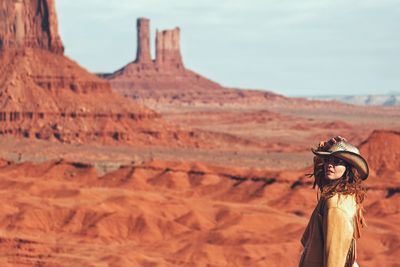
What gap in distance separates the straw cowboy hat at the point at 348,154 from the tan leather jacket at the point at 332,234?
0.73 ft

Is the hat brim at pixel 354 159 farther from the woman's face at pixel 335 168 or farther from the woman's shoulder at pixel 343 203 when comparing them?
the woman's shoulder at pixel 343 203

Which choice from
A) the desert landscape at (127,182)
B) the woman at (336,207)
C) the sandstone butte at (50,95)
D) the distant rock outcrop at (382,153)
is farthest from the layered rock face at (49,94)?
the woman at (336,207)

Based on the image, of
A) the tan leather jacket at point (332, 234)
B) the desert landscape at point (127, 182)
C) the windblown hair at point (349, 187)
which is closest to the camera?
the tan leather jacket at point (332, 234)

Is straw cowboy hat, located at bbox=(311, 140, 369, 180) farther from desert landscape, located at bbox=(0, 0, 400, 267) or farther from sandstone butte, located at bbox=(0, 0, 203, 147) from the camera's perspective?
sandstone butte, located at bbox=(0, 0, 203, 147)

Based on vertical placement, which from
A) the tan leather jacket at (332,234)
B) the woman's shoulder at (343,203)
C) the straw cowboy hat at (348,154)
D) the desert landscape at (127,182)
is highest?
the straw cowboy hat at (348,154)

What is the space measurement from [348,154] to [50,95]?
13893 centimetres

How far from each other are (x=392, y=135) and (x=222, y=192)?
74.9 feet

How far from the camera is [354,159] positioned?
255 inches

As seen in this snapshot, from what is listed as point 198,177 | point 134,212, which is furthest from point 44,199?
point 198,177

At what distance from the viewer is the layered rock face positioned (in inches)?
Result: 5374

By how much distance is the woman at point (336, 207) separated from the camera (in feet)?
20.6

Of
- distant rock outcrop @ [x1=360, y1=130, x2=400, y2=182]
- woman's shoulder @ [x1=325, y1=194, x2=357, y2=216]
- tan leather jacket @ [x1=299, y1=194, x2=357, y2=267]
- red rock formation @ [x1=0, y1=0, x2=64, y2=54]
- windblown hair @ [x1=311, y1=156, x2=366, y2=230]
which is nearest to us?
tan leather jacket @ [x1=299, y1=194, x2=357, y2=267]

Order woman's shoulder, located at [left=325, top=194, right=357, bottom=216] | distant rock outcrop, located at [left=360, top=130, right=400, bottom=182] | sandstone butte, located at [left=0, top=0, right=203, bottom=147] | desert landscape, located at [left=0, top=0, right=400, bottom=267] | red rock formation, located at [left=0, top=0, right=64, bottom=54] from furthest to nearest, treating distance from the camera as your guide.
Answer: red rock formation, located at [left=0, top=0, right=64, bottom=54] < sandstone butte, located at [left=0, top=0, right=203, bottom=147] < distant rock outcrop, located at [left=360, top=130, right=400, bottom=182] < desert landscape, located at [left=0, top=0, right=400, bottom=267] < woman's shoulder, located at [left=325, top=194, right=357, bottom=216]

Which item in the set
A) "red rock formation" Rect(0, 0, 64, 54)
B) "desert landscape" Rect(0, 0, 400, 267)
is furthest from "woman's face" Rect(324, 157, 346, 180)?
"red rock formation" Rect(0, 0, 64, 54)
